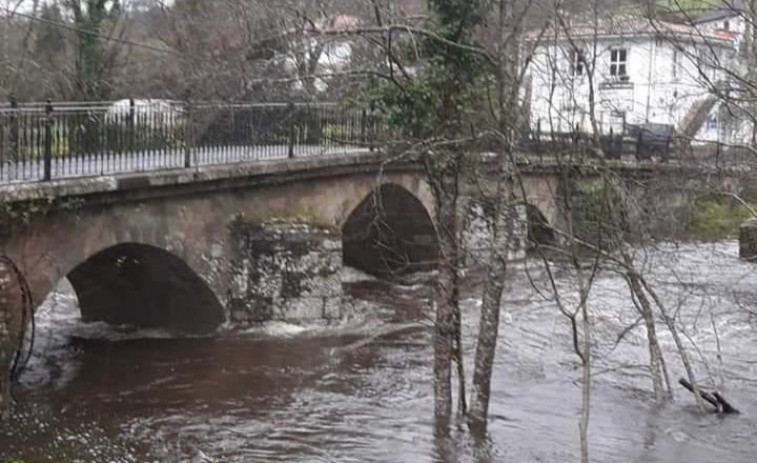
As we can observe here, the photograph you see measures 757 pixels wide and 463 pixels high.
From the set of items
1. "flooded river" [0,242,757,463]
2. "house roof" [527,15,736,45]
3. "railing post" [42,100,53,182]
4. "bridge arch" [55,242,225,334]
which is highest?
"house roof" [527,15,736,45]

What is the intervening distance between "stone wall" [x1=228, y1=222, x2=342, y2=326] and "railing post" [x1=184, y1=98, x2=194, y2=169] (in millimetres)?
1977

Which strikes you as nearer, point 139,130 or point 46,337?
point 139,130

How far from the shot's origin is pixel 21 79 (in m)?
25.9

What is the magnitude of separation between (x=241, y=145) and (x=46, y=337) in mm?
4584

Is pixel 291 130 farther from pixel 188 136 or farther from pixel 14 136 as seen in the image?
pixel 14 136

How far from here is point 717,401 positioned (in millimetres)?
14969

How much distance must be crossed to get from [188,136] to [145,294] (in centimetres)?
355

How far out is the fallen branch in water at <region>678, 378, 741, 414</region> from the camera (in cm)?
1482

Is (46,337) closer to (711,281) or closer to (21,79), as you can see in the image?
(21,79)

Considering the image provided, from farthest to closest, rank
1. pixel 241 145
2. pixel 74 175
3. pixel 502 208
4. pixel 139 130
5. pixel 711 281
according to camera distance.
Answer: pixel 711 281 → pixel 241 145 → pixel 139 130 → pixel 74 175 → pixel 502 208

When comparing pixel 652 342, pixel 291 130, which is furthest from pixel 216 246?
pixel 652 342

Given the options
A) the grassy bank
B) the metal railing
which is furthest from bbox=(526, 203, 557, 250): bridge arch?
the grassy bank

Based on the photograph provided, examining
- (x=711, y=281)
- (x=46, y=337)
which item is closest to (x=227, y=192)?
(x=46, y=337)

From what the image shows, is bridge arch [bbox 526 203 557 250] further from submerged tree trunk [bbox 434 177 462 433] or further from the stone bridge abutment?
the stone bridge abutment
